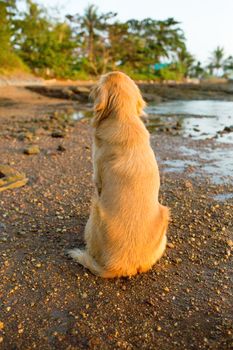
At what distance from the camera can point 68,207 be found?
573 centimetres

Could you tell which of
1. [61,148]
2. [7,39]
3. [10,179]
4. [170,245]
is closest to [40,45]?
[7,39]

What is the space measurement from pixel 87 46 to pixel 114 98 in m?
49.2

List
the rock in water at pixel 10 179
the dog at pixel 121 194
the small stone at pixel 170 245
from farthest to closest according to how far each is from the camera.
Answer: the rock in water at pixel 10 179, the small stone at pixel 170 245, the dog at pixel 121 194

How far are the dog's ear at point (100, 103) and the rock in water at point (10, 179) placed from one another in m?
3.07

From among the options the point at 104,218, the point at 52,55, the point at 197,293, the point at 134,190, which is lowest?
the point at 197,293

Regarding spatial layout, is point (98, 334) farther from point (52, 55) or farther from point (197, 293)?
point (52, 55)

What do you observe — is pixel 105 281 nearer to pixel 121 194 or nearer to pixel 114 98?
pixel 121 194

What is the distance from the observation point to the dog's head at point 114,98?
395 centimetres

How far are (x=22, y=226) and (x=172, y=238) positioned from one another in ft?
7.03

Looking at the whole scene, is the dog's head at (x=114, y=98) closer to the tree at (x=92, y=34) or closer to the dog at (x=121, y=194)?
the dog at (x=121, y=194)

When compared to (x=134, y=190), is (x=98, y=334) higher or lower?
lower

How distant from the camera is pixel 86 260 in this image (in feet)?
13.0

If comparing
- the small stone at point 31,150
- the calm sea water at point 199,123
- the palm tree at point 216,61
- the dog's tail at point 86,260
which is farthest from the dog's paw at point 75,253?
the palm tree at point 216,61

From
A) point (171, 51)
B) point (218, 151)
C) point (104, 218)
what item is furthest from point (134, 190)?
point (171, 51)
